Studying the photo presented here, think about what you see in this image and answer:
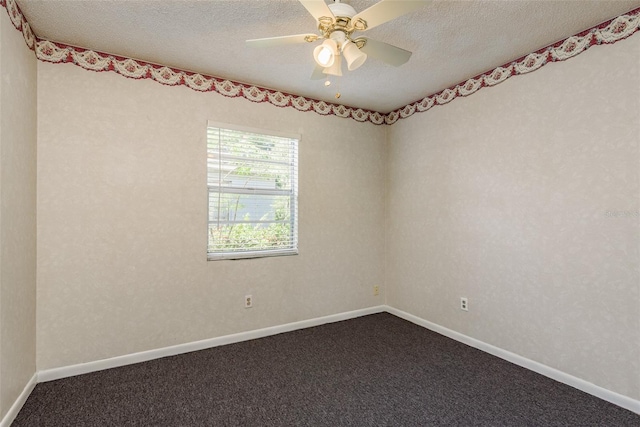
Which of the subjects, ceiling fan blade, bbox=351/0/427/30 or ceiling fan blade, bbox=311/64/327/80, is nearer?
ceiling fan blade, bbox=351/0/427/30

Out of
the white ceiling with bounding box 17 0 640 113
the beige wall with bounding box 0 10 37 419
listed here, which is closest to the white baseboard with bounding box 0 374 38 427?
the beige wall with bounding box 0 10 37 419

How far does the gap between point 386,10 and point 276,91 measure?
1.88m

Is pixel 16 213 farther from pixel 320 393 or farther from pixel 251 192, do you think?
pixel 320 393

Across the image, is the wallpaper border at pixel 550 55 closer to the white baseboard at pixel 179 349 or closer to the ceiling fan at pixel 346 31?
the ceiling fan at pixel 346 31

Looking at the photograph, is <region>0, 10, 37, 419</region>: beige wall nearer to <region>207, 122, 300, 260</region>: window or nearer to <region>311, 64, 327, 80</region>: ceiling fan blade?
<region>207, 122, 300, 260</region>: window

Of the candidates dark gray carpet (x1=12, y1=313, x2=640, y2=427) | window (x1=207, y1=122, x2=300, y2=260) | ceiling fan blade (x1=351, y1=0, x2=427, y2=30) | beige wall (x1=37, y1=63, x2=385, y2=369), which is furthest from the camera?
window (x1=207, y1=122, x2=300, y2=260)

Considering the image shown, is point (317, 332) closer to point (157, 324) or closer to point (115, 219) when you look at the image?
point (157, 324)

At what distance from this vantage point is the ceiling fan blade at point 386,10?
143 cm

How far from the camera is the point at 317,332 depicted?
10.7ft

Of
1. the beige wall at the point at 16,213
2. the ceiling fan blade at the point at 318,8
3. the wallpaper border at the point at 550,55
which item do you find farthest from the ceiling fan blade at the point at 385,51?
the beige wall at the point at 16,213

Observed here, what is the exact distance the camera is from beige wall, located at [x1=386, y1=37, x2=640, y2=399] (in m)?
2.04

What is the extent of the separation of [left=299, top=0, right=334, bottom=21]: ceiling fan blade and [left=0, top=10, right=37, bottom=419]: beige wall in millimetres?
1623

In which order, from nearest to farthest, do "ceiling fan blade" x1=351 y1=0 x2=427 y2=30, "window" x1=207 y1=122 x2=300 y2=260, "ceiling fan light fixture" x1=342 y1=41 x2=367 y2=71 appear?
1. "ceiling fan blade" x1=351 y1=0 x2=427 y2=30
2. "ceiling fan light fixture" x1=342 y1=41 x2=367 y2=71
3. "window" x1=207 y1=122 x2=300 y2=260

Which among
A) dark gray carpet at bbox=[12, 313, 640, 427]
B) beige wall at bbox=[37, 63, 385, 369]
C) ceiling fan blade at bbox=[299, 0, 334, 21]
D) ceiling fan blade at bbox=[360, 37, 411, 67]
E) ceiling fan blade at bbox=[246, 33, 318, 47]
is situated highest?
ceiling fan blade at bbox=[299, 0, 334, 21]
